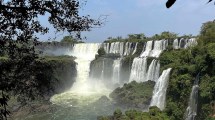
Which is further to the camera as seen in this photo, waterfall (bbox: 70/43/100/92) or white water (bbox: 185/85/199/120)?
waterfall (bbox: 70/43/100/92)

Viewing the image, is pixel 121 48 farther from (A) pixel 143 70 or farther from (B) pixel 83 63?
(A) pixel 143 70

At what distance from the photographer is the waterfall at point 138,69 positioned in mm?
52369

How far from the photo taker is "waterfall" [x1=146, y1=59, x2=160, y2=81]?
159 feet

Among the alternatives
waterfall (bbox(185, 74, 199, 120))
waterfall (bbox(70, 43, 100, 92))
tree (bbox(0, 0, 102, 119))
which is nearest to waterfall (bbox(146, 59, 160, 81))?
waterfall (bbox(70, 43, 100, 92))

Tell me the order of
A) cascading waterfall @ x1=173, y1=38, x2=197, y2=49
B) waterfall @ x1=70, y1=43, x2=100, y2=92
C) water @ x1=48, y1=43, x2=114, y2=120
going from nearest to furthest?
water @ x1=48, y1=43, x2=114, y2=120, cascading waterfall @ x1=173, y1=38, x2=197, y2=49, waterfall @ x1=70, y1=43, x2=100, y2=92

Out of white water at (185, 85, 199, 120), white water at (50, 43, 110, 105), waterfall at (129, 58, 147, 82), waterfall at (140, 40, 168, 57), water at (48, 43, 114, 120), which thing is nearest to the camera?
white water at (185, 85, 199, 120)

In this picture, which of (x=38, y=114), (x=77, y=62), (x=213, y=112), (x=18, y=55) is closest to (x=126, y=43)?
(x=77, y=62)

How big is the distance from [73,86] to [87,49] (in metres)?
12.0

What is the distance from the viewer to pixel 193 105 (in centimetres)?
3478

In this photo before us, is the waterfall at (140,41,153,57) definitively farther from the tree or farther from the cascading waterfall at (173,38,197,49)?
the tree

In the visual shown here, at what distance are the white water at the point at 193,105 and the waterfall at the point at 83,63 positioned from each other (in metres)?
27.1

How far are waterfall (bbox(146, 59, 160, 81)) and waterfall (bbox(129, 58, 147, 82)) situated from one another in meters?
1.39

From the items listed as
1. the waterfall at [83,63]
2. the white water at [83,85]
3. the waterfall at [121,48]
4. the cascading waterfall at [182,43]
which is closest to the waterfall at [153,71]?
the cascading waterfall at [182,43]

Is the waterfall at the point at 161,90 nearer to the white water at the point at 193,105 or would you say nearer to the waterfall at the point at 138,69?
the white water at the point at 193,105
